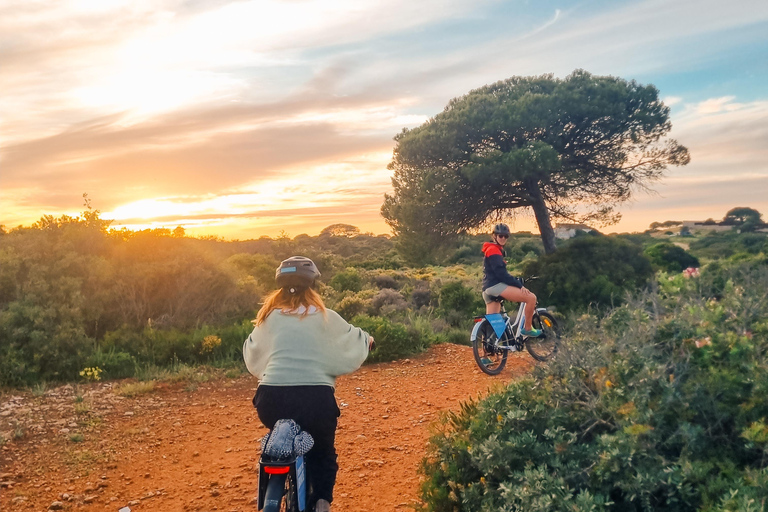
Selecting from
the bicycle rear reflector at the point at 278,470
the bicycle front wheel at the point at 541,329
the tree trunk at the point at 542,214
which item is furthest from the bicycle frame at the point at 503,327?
the tree trunk at the point at 542,214

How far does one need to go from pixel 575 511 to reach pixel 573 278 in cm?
1203

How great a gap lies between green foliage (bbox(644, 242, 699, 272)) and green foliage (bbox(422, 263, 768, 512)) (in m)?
15.1

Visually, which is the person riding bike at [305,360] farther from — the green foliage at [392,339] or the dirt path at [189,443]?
the green foliage at [392,339]

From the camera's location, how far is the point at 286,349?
313cm

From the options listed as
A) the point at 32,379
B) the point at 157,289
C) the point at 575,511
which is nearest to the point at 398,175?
the point at 157,289

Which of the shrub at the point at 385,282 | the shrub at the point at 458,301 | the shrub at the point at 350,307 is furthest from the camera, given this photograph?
the shrub at the point at 385,282

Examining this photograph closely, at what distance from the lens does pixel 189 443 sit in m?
5.99

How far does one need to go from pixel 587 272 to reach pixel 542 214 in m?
3.83

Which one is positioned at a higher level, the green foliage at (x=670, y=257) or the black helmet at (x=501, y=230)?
the black helmet at (x=501, y=230)

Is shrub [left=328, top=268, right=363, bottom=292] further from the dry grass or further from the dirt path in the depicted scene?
the dry grass

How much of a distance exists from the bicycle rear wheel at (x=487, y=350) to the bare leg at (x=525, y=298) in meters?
0.47

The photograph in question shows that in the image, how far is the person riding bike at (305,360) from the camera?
310 centimetres

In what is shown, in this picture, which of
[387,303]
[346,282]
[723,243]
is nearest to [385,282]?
[346,282]

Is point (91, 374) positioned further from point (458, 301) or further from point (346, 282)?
point (346, 282)
